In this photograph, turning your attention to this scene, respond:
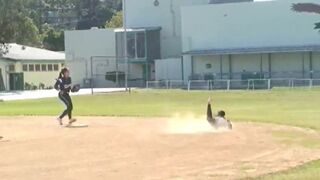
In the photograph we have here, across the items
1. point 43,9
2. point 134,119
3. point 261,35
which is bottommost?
point 134,119

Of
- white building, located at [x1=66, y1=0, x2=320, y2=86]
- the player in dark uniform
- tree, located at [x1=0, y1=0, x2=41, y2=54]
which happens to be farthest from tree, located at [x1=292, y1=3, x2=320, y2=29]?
tree, located at [x1=0, y1=0, x2=41, y2=54]

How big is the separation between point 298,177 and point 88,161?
4.75 m

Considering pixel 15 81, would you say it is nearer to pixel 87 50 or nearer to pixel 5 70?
pixel 5 70

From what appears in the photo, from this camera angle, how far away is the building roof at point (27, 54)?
88662 mm

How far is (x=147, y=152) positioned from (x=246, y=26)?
58372mm

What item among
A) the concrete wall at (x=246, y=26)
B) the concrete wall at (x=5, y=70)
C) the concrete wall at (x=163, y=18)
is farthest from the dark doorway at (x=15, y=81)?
the concrete wall at (x=246, y=26)

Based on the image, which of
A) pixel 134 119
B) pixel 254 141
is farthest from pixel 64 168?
pixel 134 119

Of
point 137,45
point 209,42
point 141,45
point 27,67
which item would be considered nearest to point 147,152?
point 209,42

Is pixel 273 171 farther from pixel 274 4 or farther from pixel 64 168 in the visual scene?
pixel 274 4

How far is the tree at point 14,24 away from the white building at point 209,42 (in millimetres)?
6781

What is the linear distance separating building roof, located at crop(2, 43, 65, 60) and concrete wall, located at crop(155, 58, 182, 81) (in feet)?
61.1

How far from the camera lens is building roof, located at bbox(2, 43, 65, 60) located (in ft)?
291

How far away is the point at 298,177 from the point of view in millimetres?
11516

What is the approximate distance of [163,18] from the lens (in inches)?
3433
